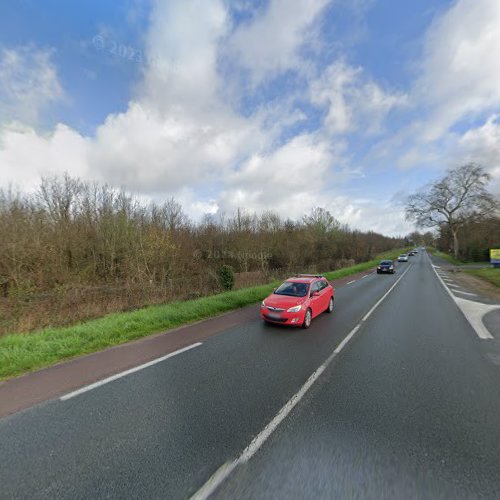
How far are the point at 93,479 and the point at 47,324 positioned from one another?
8.05 meters

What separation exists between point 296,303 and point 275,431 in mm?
4744

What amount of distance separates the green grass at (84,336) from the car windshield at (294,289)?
9.51ft

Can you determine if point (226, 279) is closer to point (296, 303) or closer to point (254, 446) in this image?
point (296, 303)

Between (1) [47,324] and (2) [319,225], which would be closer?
(1) [47,324]

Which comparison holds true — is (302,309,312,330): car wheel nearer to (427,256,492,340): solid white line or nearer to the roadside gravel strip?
the roadside gravel strip

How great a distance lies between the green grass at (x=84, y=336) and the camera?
17.4 feet

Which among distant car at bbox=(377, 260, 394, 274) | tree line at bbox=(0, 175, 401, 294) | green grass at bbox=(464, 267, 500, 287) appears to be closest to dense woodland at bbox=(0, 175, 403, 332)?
tree line at bbox=(0, 175, 401, 294)

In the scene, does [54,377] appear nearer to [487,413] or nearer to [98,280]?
[487,413]

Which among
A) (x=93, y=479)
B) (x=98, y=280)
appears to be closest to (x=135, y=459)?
(x=93, y=479)

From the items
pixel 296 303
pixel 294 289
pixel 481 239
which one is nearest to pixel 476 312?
pixel 294 289

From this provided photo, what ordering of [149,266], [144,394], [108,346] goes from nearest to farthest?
[144,394]
[108,346]
[149,266]

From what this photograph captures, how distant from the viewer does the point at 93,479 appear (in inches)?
96.2

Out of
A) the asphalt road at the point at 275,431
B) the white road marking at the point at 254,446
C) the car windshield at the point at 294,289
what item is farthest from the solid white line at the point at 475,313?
the white road marking at the point at 254,446

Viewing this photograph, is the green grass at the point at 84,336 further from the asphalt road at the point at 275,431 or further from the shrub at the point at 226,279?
the shrub at the point at 226,279
